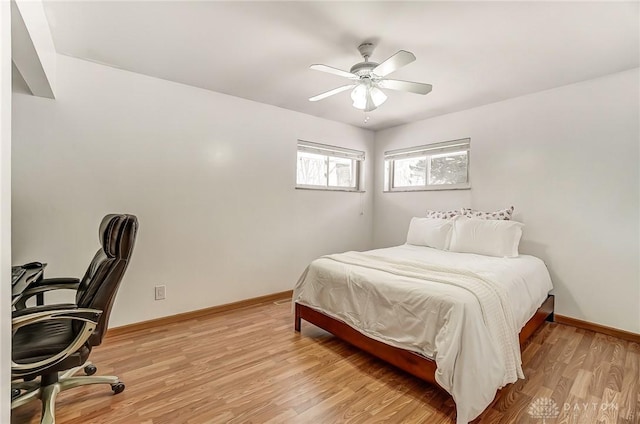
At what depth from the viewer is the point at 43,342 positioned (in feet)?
4.95

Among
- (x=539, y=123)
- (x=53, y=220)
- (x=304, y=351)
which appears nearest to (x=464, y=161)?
(x=539, y=123)

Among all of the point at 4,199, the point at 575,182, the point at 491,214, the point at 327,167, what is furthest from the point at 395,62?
the point at 327,167

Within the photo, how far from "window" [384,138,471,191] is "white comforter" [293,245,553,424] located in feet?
4.49

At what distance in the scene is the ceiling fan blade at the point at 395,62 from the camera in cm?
183

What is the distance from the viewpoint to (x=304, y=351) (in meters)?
2.38

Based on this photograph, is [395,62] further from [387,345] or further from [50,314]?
[50,314]

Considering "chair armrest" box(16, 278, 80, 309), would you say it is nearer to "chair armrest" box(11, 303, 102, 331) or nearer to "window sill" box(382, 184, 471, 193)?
"chair armrest" box(11, 303, 102, 331)

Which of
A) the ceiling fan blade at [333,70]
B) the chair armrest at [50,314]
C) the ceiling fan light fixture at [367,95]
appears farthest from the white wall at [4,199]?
the ceiling fan light fixture at [367,95]

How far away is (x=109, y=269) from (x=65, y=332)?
0.41 m

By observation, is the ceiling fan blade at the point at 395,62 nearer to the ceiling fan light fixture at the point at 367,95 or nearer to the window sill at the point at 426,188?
the ceiling fan light fixture at the point at 367,95

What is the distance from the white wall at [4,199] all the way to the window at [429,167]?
12.8 ft

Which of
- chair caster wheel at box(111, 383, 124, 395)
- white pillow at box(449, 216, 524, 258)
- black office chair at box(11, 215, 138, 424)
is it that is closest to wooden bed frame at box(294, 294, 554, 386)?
white pillow at box(449, 216, 524, 258)

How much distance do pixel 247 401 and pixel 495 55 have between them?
118 inches

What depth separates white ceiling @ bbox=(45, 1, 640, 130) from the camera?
5.96 feet
